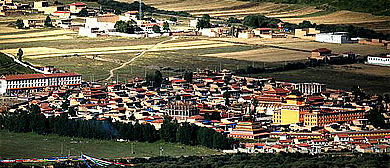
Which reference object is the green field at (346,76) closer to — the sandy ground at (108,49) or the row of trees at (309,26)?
the sandy ground at (108,49)

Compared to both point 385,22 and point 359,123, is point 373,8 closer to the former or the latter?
point 385,22

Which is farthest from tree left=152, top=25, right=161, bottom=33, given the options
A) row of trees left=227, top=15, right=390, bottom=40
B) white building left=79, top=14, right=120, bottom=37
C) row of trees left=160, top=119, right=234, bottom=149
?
row of trees left=160, top=119, right=234, bottom=149

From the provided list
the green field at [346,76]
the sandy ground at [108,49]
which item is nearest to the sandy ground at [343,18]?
the sandy ground at [108,49]

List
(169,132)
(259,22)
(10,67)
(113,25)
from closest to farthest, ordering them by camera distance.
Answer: (169,132), (10,67), (113,25), (259,22)

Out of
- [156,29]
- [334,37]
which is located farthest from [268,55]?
[156,29]

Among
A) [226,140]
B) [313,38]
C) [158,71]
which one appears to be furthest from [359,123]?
[313,38]

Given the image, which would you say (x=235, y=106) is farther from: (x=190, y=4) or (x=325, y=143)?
(x=190, y=4)
